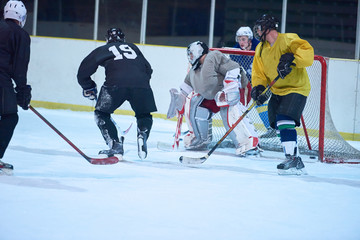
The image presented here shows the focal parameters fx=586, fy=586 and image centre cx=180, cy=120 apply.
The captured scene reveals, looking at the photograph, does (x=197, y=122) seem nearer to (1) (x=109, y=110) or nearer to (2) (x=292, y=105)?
(1) (x=109, y=110)

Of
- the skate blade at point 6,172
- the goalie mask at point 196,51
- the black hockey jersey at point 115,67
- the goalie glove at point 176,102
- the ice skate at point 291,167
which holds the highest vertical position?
the goalie mask at point 196,51

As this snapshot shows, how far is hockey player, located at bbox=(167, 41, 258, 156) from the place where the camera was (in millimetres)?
4125

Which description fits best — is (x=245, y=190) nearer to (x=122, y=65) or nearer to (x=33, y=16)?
(x=122, y=65)

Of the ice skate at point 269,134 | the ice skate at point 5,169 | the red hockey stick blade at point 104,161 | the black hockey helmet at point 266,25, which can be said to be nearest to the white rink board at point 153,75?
the ice skate at point 269,134

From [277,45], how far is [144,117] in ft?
3.26

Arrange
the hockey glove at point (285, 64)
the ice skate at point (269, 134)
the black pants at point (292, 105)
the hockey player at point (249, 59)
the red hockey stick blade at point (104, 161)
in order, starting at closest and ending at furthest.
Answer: the hockey glove at point (285, 64) < the black pants at point (292, 105) < the red hockey stick blade at point (104, 161) < the hockey player at point (249, 59) < the ice skate at point (269, 134)

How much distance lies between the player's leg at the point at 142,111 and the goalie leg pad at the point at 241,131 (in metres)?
0.67

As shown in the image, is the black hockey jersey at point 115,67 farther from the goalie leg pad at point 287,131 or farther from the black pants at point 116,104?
the goalie leg pad at point 287,131

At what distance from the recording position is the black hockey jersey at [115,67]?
3.72 meters

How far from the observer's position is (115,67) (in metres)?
3.73

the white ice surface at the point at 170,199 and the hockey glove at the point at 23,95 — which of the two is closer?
the white ice surface at the point at 170,199

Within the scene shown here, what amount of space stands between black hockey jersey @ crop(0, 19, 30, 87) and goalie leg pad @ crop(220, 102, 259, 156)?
166 centimetres

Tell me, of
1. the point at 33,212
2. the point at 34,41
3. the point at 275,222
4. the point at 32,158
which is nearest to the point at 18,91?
the point at 32,158

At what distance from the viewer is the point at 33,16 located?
24.3 feet
